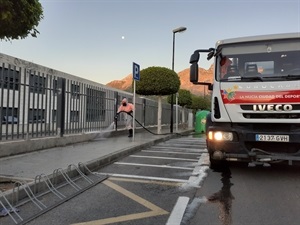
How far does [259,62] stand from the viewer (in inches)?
273

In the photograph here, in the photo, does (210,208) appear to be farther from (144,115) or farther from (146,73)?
(144,115)

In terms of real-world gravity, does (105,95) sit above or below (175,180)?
above

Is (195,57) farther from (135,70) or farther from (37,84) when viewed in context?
(135,70)

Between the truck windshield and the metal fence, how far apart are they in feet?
15.1

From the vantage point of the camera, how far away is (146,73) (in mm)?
18000

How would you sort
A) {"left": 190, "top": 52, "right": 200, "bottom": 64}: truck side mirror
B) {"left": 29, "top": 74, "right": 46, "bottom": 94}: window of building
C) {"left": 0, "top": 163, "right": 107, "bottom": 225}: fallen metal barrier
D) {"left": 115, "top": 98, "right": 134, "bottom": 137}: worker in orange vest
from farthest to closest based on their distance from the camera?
{"left": 115, "top": 98, "right": 134, "bottom": 137}: worker in orange vest
{"left": 29, "top": 74, "right": 46, "bottom": 94}: window of building
{"left": 190, "top": 52, "right": 200, "bottom": 64}: truck side mirror
{"left": 0, "top": 163, "right": 107, "bottom": 225}: fallen metal barrier

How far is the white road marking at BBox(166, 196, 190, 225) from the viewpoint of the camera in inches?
164

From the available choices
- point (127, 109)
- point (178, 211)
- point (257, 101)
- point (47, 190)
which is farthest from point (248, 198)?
point (127, 109)

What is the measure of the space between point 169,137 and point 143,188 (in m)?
11.4

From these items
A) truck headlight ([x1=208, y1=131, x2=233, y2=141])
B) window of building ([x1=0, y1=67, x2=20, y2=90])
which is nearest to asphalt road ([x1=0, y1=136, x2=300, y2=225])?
truck headlight ([x1=208, y1=131, x2=233, y2=141])

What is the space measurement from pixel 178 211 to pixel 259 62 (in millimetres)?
3817

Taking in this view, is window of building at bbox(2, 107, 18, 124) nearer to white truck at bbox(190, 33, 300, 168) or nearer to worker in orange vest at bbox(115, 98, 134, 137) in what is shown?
white truck at bbox(190, 33, 300, 168)

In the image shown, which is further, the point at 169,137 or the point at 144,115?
the point at 144,115

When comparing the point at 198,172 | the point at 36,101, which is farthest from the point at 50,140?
the point at 198,172
